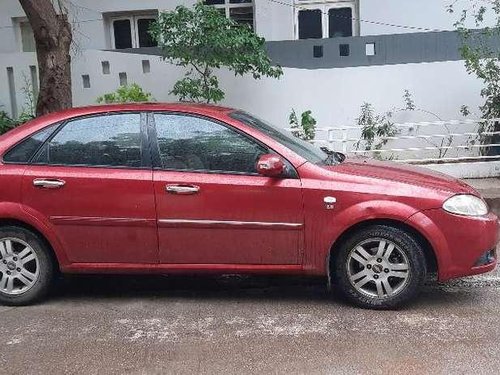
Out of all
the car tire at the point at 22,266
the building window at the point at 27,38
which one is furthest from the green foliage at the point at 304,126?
the building window at the point at 27,38

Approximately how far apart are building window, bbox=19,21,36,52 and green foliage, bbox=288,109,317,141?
18.4 feet

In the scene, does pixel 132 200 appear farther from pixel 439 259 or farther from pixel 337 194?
pixel 439 259

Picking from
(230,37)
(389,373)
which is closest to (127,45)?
(230,37)

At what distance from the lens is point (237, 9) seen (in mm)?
11969

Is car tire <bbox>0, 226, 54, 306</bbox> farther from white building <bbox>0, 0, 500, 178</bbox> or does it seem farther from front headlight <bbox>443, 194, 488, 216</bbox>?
white building <bbox>0, 0, 500, 178</bbox>

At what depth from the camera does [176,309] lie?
16.0 ft

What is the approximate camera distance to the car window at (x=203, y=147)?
4719 mm

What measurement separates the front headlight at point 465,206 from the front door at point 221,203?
43.6 inches

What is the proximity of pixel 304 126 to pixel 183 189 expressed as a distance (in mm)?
4926

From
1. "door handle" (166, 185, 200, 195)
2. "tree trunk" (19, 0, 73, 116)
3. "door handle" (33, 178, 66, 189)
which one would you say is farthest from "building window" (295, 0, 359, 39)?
"door handle" (33, 178, 66, 189)

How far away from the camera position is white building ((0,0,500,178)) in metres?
10.3

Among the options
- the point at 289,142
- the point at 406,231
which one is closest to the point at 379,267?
the point at 406,231

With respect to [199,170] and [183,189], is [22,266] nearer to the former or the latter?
[183,189]

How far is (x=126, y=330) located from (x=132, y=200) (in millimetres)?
970
